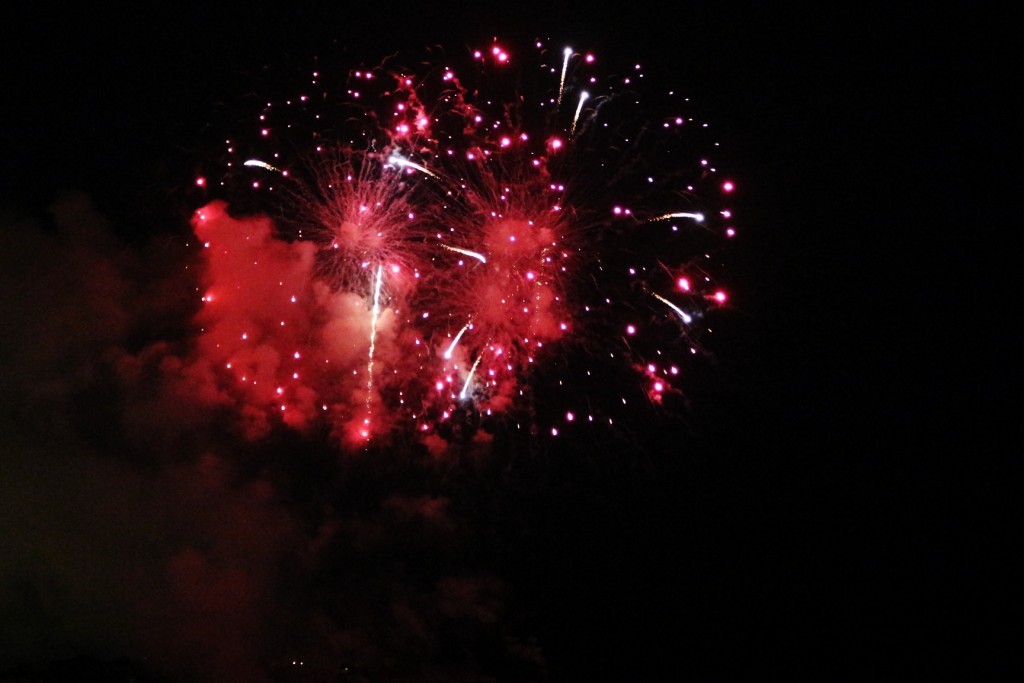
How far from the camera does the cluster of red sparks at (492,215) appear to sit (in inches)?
194

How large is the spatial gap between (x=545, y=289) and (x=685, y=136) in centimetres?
182

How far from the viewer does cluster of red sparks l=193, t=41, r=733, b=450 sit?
4.92 meters

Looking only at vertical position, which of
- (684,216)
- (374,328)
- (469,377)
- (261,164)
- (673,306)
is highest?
(261,164)

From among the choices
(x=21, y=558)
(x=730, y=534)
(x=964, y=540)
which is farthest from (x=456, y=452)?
(x=964, y=540)

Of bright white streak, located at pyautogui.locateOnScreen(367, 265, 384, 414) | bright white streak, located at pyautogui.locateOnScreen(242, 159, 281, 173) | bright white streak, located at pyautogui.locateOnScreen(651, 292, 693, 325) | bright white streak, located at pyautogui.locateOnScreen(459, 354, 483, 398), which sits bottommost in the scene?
bright white streak, located at pyautogui.locateOnScreen(459, 354, 483, 398)

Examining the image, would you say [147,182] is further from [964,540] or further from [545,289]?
[964,540]

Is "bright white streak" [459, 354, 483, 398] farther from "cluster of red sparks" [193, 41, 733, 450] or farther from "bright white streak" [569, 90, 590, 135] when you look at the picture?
"bright white streak" [569, 90, 590, 135]

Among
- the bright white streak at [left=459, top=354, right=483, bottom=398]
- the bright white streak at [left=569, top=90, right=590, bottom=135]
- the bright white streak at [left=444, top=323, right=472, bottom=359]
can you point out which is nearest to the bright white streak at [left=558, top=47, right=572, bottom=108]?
the bright white streak at [left=569, top=90, right=590, bottom=135]

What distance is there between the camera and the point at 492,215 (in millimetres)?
5008

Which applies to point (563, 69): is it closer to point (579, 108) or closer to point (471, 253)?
point (579, 108)

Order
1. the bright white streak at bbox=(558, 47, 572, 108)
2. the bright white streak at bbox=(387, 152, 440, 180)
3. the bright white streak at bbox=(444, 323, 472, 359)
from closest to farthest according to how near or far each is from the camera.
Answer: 1. the bright white streak at bbox=(558, 47, 572, 108)
2. the bright white streak at bbox=(387, 152, 440, 180)
3. the bright white streak at bbox=(444, 323, 472, 359)

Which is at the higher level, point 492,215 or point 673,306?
point 492,215

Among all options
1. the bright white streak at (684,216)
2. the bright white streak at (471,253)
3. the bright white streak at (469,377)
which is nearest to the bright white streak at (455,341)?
the bright white streak at (469,377)

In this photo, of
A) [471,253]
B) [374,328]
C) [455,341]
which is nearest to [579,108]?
[471,253]
